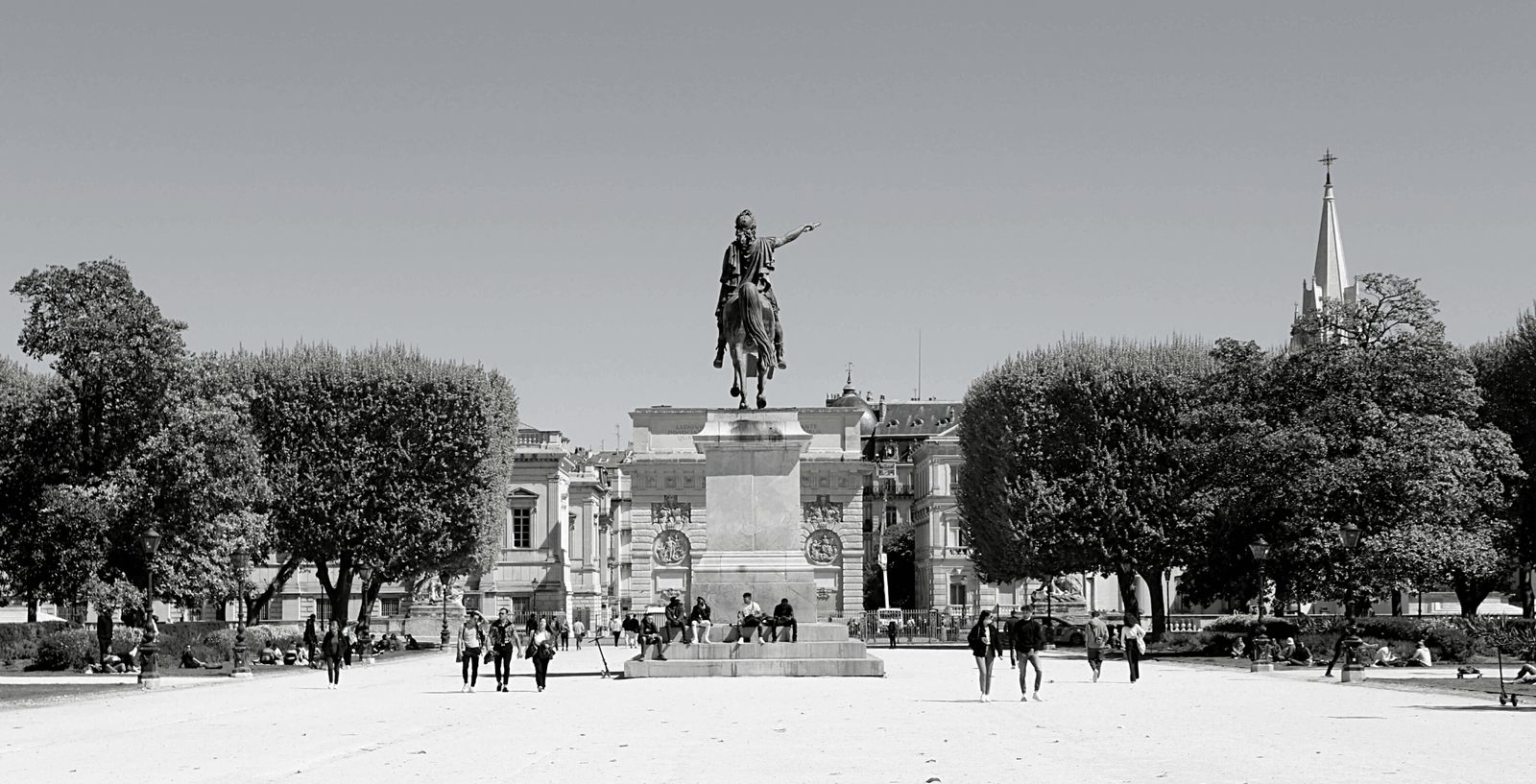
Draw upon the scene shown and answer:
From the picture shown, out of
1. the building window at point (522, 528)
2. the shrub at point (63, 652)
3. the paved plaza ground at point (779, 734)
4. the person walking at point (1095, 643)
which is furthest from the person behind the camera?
the building window at point (522, 528)

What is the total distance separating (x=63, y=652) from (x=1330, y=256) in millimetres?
74096

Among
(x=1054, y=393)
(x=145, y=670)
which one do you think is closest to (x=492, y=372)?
(x=1054, y=393)

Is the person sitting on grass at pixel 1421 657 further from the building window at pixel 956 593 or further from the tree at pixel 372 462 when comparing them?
the building window at pixel 956 593

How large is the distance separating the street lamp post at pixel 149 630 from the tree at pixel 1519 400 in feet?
125

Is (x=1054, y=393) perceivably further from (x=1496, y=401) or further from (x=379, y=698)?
(x=379, y=698)

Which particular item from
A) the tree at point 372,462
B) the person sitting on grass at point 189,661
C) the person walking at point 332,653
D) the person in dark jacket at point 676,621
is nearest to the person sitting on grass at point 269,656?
the person sitting on grass at point 189,661

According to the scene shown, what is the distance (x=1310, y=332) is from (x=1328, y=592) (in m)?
8.52

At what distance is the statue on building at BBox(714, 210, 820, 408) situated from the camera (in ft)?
119

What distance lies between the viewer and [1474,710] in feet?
86.1

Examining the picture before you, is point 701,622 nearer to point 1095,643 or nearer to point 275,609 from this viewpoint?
point 1095,643

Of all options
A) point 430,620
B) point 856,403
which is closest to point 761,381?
point 430,620

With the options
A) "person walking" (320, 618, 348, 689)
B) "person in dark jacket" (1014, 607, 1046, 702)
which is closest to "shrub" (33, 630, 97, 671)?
"person walking" (320, 618, 348, 689)

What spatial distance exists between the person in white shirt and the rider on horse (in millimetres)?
5031

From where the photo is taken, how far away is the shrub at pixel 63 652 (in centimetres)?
4844
